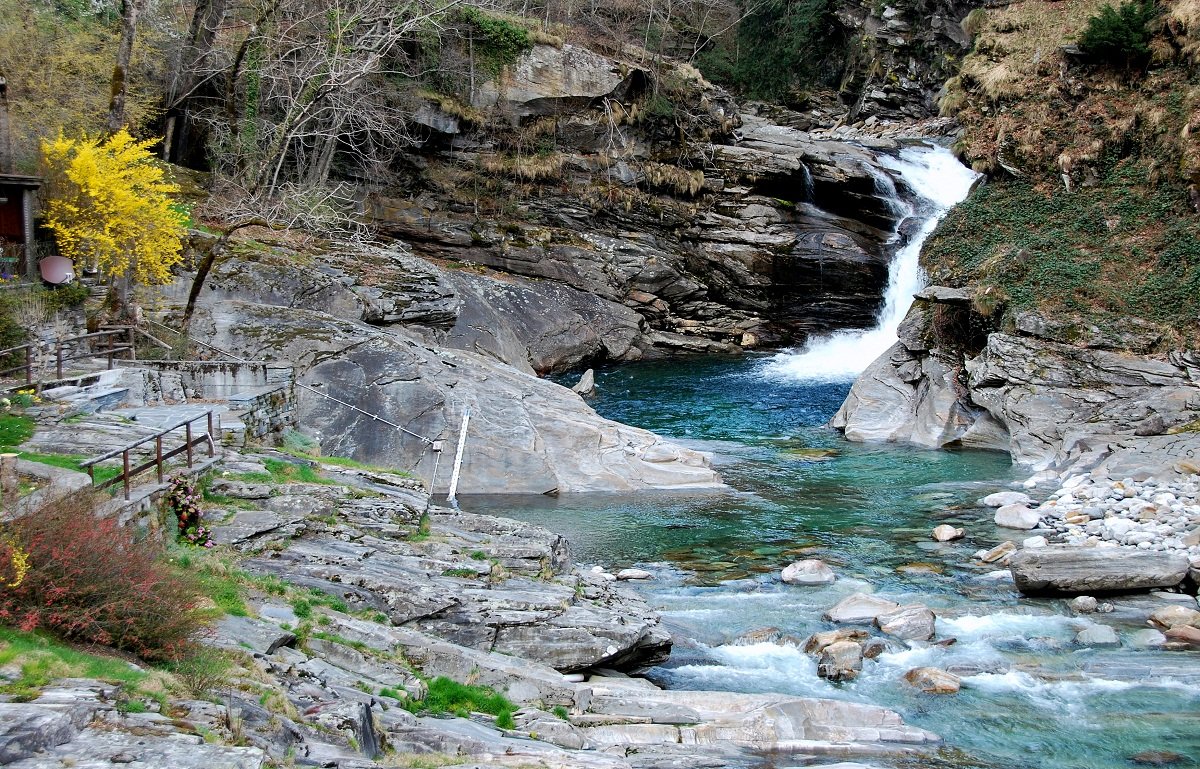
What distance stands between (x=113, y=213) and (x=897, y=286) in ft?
89.0

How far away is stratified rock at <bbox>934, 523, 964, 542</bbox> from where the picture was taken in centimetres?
1686

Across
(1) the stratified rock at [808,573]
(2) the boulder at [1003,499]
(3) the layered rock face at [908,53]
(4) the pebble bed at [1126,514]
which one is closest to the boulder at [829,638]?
(1) the stratified rock at [808,573]

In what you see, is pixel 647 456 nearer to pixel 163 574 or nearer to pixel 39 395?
pixel 39 395

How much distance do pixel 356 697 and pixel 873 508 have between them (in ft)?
45.5

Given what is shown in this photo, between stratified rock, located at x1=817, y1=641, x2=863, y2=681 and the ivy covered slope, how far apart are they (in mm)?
16716

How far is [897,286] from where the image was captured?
3528cm

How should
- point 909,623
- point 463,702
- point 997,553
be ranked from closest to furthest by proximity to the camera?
point 463,702 → point 909,623 → point 997,553


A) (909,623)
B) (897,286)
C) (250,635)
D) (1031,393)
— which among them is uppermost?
(897,286)

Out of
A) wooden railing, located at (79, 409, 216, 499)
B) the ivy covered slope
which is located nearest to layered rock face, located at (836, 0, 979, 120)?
the ivy covered slope

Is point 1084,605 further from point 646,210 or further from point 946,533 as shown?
point 646,210

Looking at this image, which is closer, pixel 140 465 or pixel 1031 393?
pixel 140 465

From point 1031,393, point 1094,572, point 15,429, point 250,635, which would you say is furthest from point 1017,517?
point 15,429

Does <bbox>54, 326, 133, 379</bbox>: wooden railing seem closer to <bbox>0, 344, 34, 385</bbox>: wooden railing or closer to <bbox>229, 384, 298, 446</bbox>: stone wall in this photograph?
<bbox>0, 344, 34, 385</bbox>: wooden railing

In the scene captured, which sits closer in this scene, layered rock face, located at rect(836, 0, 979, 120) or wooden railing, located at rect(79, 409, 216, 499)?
wooden railing, located at rect(79, 409, 216, 499)
